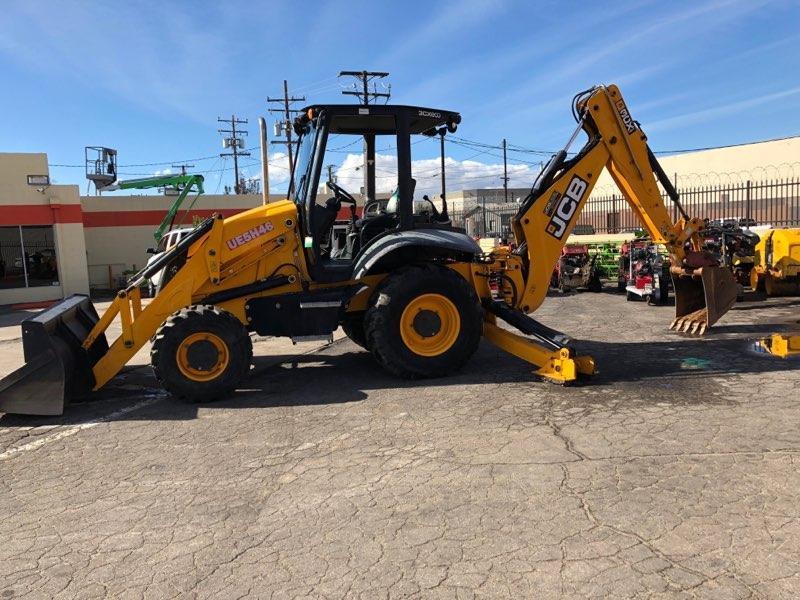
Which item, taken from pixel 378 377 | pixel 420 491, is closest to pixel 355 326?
pixel 378 377

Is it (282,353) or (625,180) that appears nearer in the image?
(625,180)

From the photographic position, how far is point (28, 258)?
2142 centimetres

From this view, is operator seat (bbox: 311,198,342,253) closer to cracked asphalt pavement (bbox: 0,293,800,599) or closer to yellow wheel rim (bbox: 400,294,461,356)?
yellow wheel rim (bbox: 400,294,461,356)

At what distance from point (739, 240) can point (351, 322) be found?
30.8 ft

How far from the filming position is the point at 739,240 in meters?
12.8

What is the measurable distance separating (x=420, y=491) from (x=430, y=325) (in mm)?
2948

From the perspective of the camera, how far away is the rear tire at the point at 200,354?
6.04 meters

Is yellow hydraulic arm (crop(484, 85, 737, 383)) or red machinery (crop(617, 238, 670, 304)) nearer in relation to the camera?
yellow hydraulic arm (crop(484, 85, 737, 383))

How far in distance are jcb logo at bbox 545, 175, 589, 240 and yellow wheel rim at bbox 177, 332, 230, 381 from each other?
4060mm

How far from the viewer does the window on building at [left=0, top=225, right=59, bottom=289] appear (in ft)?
67.9

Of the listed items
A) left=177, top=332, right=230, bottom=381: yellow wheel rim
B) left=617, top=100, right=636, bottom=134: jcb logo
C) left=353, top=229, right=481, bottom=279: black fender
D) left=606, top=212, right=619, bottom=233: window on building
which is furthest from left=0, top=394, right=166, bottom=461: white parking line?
left=606, top=212, right=619, bottom=233: window on building

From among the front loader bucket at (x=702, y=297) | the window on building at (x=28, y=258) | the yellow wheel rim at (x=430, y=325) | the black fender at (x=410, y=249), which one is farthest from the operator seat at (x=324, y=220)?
the window on building at (x=28, y=258)

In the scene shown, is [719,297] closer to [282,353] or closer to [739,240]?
[739,240]

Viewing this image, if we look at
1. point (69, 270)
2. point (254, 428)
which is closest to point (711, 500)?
point (254, 428)
